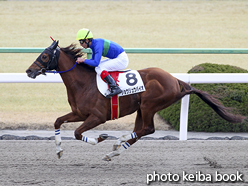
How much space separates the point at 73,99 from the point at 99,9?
9.24m

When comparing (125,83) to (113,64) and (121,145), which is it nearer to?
(113,64)

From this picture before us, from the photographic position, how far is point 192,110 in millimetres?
6242

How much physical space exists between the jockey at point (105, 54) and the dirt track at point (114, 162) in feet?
2.94

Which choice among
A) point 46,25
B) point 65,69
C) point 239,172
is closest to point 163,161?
point 239,172

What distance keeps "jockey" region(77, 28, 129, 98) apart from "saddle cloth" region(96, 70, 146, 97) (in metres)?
0.07

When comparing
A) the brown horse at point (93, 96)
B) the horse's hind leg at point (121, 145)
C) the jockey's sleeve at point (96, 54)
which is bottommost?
the horse's hind leg at point (121, 145)

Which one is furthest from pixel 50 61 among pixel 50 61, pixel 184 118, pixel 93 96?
pixel 184 118

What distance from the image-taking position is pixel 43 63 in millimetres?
4633

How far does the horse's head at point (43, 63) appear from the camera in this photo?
4602 millimetres

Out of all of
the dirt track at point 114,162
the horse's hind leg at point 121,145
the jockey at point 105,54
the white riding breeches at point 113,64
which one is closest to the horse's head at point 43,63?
the jockey at point 105,54

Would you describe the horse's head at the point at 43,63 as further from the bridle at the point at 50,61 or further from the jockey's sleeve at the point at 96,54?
the jockey's sleeve at the point at 96,54

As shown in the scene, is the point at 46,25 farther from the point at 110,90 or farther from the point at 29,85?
the point at 110,90

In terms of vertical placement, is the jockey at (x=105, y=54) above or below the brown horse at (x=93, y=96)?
above

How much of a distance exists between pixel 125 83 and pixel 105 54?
1.45ft
